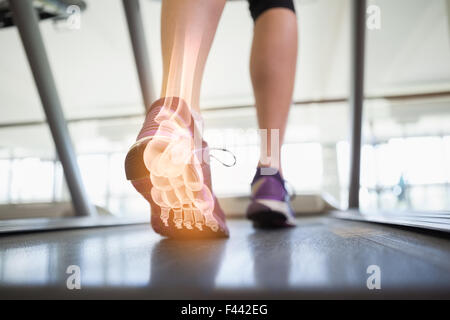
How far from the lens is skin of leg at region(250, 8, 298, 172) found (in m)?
0.85

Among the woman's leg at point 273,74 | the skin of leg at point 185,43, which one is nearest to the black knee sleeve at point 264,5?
the woman's leg at point 273,74

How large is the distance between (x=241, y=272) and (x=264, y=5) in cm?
76

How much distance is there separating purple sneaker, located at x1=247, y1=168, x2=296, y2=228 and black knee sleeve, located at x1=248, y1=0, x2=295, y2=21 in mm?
414

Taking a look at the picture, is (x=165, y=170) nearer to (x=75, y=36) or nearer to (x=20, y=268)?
(x=20, y=268)

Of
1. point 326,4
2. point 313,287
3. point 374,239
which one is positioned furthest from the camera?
point 326,4

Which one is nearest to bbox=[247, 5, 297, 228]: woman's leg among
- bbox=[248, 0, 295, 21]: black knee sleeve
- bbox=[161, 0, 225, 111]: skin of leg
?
bbox=[248, 0, 295, 21]: black knee sleeve

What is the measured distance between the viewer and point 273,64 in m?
0.85

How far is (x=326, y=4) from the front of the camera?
3.92 metres

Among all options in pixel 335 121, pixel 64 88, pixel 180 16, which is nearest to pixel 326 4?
pixel 335 121

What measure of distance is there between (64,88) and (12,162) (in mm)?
4121
